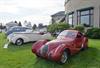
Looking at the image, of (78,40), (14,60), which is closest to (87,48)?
(78,40)

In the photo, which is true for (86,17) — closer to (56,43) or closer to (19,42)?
(19,42)

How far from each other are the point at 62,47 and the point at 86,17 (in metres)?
17.4

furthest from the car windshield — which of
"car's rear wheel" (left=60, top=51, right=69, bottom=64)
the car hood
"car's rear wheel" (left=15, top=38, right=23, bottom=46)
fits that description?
"car's rear wheel" (left=15, top=38, right=23, bottom=46)

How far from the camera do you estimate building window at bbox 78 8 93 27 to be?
26188 millimetres

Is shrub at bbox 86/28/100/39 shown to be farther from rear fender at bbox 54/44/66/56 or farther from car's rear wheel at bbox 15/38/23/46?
rear fender at bbox 54/44/66/56

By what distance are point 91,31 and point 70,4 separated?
12.1 m

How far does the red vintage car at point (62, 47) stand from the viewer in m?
10.1

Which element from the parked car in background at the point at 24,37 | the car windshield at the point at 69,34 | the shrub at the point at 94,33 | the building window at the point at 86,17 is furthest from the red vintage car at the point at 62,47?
the building window at the point at 86,17

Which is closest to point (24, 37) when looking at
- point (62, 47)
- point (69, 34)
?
point (69, 34)

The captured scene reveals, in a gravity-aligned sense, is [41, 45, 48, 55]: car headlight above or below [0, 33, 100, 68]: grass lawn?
above

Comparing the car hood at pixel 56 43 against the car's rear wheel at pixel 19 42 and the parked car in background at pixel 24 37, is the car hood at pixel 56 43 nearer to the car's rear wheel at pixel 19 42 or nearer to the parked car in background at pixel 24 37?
the parked car in background at pixel 24 37

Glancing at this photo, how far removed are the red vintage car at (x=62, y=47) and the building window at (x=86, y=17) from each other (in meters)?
13.9

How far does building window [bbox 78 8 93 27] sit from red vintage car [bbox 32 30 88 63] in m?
13.9

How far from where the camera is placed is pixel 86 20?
88.5ft
